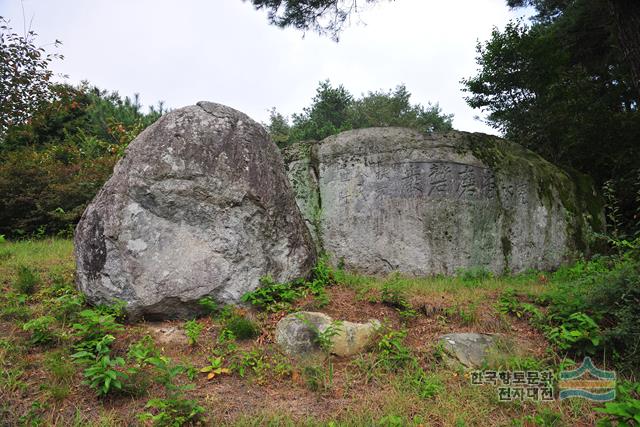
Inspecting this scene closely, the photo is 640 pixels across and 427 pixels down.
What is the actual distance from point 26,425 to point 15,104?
709cm

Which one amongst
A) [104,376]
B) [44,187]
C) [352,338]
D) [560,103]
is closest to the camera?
[104,376]

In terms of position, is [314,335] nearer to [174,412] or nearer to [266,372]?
[266,372]

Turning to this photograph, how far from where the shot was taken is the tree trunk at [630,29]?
18.9 ft

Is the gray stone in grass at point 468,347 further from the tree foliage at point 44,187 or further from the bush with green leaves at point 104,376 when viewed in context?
the tree foliage at point 44,187

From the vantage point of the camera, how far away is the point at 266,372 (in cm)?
373

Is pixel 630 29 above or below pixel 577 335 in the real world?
above

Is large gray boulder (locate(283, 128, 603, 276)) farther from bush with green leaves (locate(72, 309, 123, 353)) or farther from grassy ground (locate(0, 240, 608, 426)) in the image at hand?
bush with green leaves (locate(72, 309, 123, 353))

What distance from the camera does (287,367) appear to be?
375cm

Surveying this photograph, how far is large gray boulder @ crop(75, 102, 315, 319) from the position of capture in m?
4.43

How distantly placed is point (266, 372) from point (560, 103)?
8.99 metres

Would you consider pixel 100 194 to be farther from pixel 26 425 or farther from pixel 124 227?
pixel 26 425

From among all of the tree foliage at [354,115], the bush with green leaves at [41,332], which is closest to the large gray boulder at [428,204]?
the bush with green leaves at [41,332]

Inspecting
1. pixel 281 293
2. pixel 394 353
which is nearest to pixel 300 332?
pixel 281 293

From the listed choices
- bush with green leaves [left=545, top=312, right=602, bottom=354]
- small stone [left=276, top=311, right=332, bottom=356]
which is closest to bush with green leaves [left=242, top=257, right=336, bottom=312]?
small stone [left=276, top=311, right=332, bottom=356]
